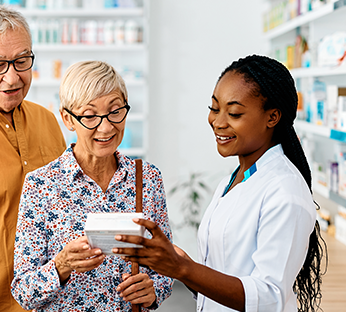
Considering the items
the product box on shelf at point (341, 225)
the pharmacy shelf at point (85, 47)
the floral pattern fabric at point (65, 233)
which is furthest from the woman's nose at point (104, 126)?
the pharmacy shelf at point (85, 47)

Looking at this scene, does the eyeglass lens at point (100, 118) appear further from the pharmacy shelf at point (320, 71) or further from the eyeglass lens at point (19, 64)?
the pharmacy shelf at point (320, 71)

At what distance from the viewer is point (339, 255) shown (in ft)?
9.18

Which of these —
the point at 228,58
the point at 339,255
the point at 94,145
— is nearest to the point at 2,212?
the point at 94,145

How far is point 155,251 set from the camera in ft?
3.28

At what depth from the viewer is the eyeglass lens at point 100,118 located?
133 centimetres

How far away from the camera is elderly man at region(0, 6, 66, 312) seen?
1566mm

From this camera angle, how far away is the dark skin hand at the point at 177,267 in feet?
3.26

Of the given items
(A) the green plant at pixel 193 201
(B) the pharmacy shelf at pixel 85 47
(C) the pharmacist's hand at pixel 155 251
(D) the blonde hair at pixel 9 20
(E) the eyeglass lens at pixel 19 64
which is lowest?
(A) the green plant at pixel 193 201

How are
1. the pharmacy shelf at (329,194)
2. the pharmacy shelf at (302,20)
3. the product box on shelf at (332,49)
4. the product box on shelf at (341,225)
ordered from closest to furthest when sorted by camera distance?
the pharmacy shelf at (329,194)
the product box on shelf at (332,49)
the pharmacy shelf at (302,20)
the product box on shelf at (341,225)

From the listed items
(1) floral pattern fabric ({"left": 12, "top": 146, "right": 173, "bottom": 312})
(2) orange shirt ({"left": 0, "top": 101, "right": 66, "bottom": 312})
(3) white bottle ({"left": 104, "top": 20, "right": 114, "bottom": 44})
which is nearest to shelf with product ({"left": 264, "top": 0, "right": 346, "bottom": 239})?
(1) floral pattern fabric ({"left": 12, "top": 146, "right": 173, "bottom": 312})

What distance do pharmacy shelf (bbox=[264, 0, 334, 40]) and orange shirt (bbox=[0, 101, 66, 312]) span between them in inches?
75.2

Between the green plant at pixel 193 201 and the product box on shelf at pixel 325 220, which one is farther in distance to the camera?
the green plant at pixel 193 201

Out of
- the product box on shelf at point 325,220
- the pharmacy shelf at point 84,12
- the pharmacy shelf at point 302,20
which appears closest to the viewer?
the pharmacy shelf at point 302,20

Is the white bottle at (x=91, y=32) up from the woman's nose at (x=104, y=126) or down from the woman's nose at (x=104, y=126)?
up
